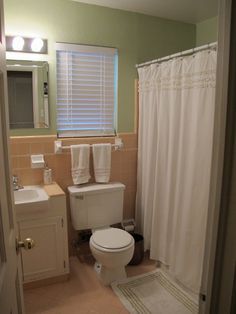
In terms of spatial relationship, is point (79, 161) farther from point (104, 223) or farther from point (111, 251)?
point (111, 251)

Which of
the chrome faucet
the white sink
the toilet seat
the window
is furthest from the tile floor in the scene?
the window

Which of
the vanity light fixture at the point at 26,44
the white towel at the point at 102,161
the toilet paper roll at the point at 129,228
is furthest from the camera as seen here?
the toilet paper roll at the point at 129,228

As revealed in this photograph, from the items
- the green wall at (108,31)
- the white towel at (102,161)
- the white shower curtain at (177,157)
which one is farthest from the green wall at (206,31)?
the white towel at (102,161)

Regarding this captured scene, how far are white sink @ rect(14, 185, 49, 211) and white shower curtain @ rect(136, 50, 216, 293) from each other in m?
1.03

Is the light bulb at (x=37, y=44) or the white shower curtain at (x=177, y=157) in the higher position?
the light bulb at (x=37, y=44)

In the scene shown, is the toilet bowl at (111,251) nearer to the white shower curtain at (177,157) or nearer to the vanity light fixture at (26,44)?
the white shower curtain at (177,157)

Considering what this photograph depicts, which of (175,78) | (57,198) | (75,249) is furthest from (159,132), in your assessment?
(75,249)

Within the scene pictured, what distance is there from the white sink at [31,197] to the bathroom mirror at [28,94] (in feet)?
1.87

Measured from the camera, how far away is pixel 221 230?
2.48ft

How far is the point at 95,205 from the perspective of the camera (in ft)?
8.23

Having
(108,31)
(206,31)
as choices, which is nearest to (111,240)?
(108,31)

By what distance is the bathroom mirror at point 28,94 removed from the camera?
229cm

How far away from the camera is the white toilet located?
214 cm

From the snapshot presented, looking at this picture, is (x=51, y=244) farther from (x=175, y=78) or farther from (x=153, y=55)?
(x=153, y=55)
